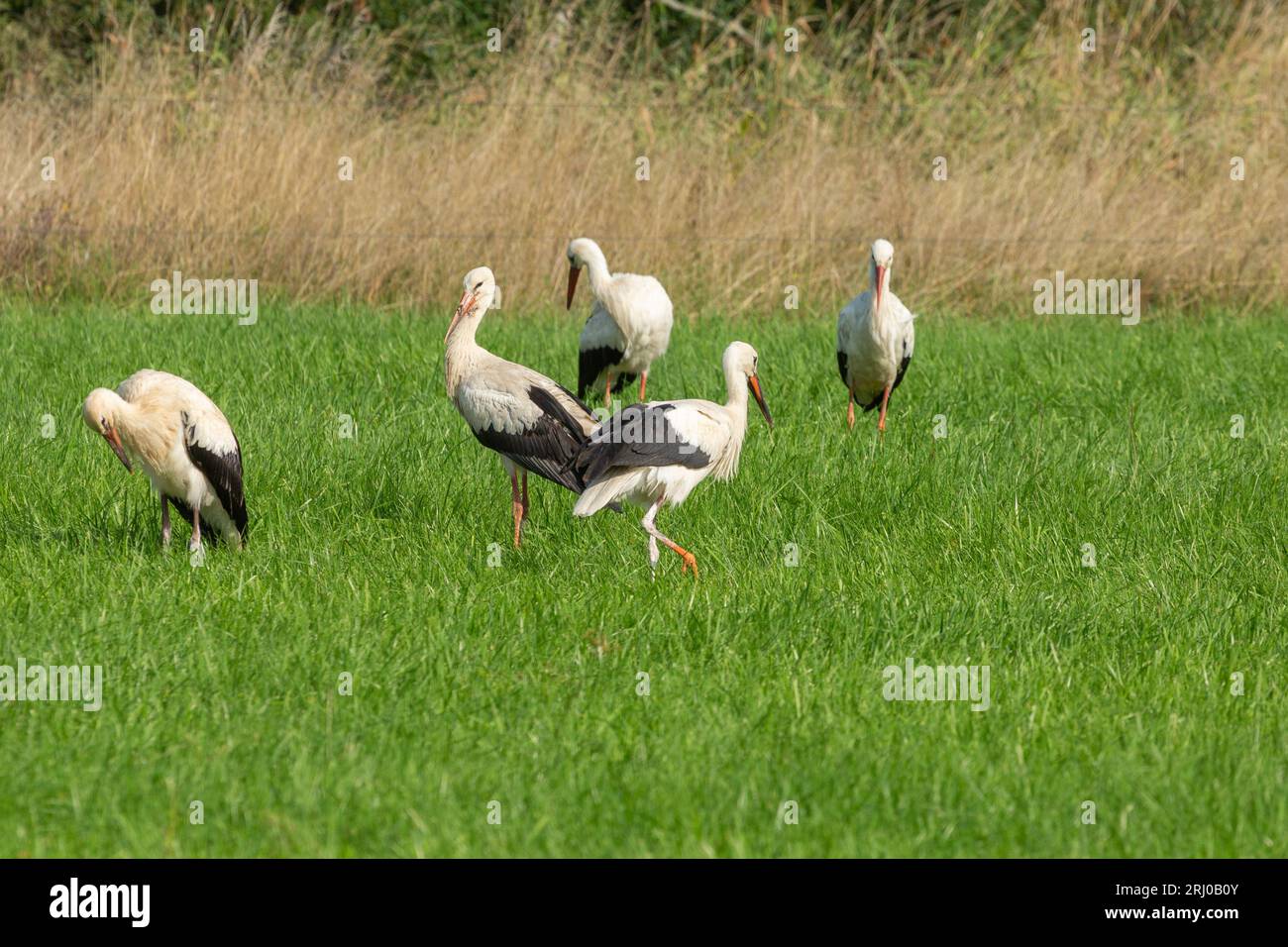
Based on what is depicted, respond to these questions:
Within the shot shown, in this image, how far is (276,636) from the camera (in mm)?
5113

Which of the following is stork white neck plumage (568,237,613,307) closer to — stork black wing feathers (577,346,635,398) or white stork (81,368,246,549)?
stork black wing feathers (577,346,635,398)

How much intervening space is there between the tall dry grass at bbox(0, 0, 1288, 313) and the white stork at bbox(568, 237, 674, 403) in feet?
8.83

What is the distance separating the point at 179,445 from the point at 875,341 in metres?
4.24

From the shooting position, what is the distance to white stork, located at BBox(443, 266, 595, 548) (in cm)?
678

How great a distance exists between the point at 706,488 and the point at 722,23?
32.9 feet

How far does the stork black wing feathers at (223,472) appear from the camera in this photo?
6.25 metres

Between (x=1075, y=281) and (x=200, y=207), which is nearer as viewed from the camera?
(x=200, y=207)

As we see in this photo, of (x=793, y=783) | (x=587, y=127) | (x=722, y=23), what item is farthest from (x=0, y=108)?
(x=793, y=783)

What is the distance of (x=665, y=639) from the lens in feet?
17.3

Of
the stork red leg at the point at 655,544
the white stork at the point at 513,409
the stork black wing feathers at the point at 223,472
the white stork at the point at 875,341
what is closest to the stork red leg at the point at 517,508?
the white stork at the point at 513,409

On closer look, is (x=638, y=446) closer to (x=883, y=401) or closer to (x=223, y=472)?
(x=223, y=472)

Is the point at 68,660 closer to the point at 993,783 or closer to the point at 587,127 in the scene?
the point at 993,783

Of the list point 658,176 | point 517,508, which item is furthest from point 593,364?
point 658,176

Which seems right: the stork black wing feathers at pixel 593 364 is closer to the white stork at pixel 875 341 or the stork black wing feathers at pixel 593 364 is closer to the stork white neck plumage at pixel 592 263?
the stork white neck plumage at pixel 592 263
